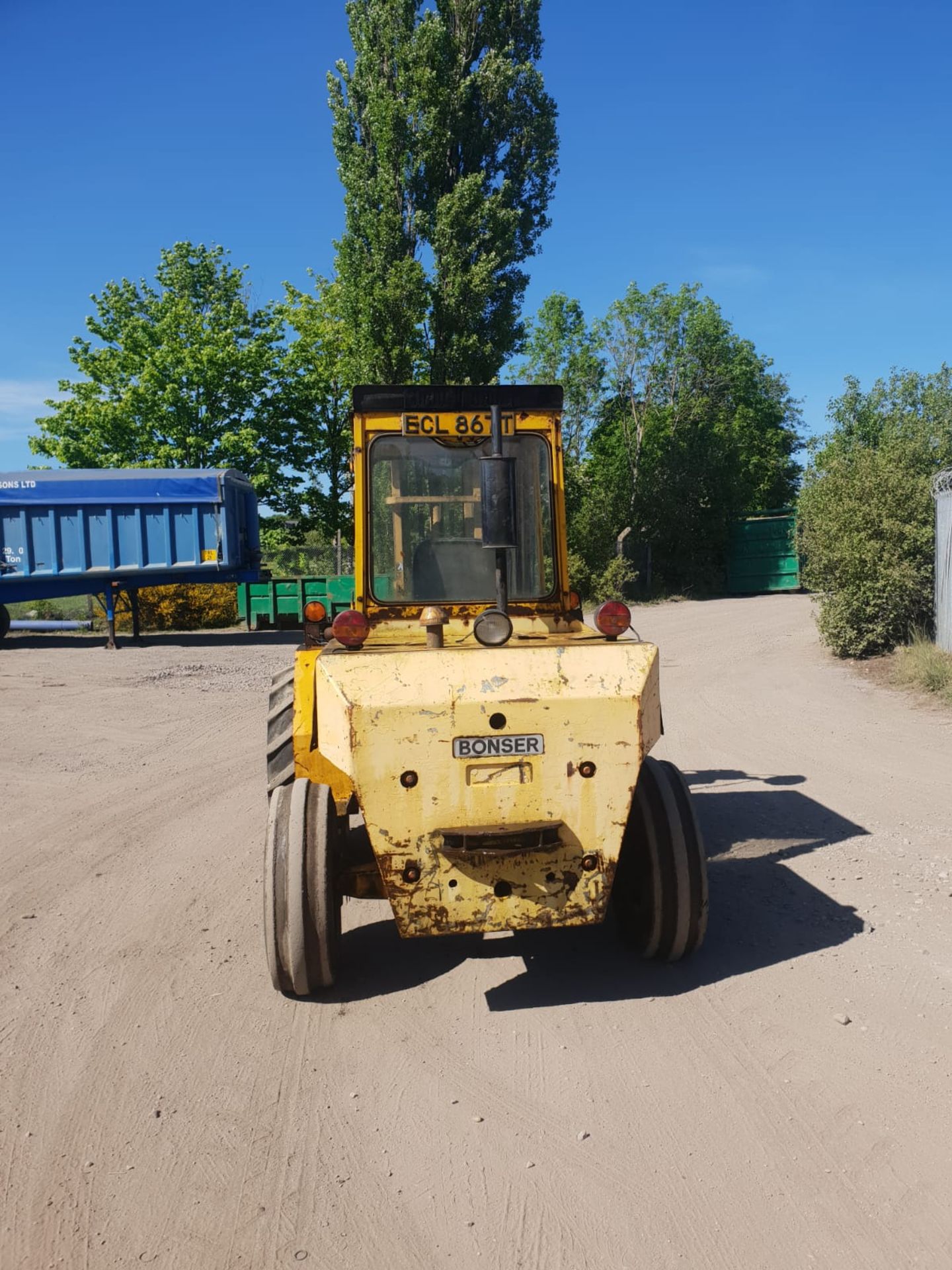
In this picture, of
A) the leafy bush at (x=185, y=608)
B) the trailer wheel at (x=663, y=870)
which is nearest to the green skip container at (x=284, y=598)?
the leafy bush at (x=185, y=608)

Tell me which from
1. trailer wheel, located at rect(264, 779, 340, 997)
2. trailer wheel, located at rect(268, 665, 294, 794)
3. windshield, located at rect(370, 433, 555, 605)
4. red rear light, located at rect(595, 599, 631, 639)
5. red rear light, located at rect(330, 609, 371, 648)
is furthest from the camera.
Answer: trailer wheel, located at rect(268, 665, 294, 794)

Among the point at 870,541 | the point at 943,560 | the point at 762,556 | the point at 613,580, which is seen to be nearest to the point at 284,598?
the point at 613,580

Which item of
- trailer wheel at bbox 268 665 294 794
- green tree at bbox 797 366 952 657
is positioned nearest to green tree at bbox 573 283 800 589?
green tree at bbox 797 366 952 657

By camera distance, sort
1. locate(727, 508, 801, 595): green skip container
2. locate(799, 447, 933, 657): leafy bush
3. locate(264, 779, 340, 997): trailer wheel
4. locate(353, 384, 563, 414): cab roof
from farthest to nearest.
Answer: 1. locate(727, 508, 801, 595): green skip container
2. locate(799, 447, 933, 657): leafy bush
3. locate(353, 384, 563, 414): cab roof
4. locate(264, 779, 340, 997): trailer wheel

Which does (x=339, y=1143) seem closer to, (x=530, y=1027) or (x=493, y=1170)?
(x=493, y=1170)

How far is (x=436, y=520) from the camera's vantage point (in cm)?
513

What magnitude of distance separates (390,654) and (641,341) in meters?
34.9

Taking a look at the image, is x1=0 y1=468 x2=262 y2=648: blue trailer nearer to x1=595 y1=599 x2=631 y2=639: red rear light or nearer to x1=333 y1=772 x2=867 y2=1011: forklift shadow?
x1=333 y1=772 x2=867 y2=1011: forklift shadow

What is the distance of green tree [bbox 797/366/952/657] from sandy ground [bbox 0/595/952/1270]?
7.79m

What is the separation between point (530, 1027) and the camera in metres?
3.94

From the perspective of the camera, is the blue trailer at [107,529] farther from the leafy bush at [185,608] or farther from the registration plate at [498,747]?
the registration plate at [498,747]

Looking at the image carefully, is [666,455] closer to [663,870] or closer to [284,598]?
[284,598]

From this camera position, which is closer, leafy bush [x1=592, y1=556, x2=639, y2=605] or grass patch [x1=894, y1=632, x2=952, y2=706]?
grass patch [x1=894, y1=632, x2=952, y2=706]

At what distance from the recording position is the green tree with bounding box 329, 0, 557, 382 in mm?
23141
